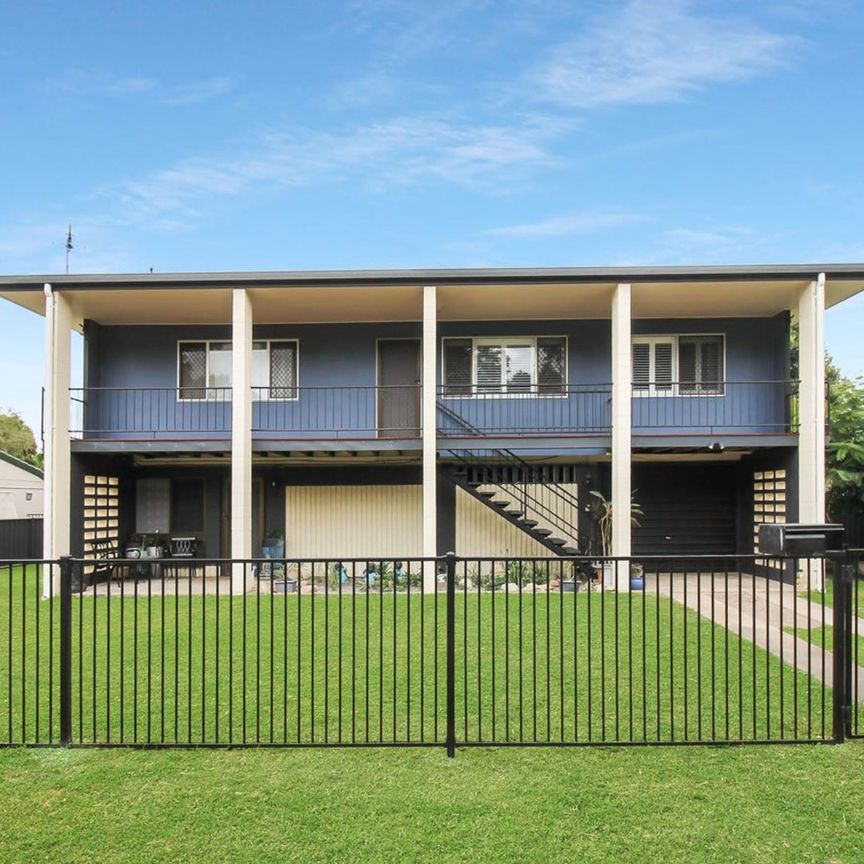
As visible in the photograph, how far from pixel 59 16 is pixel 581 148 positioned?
1287 cm

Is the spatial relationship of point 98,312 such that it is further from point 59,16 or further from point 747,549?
point 747,549

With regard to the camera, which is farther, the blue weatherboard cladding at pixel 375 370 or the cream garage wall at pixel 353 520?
the cream garage wall at pixel 353 520

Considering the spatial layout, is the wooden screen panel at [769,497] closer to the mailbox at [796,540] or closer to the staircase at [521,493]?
the staircase at [521,493]

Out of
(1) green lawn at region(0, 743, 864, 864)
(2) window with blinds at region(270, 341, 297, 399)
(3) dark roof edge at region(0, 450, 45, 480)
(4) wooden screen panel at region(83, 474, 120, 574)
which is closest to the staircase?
(2) window with blinds at region(270, 341, 297, 399)

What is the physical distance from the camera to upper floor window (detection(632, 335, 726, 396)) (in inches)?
623

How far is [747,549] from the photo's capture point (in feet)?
51.8

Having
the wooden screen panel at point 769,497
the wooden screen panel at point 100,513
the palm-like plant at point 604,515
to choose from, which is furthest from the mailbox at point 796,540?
the wooden screen panel at point 100,513

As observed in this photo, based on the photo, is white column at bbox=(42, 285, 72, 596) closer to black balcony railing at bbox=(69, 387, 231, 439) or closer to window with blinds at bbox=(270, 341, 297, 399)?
black balcony railing at bbox=(69, 387, 231, 439)

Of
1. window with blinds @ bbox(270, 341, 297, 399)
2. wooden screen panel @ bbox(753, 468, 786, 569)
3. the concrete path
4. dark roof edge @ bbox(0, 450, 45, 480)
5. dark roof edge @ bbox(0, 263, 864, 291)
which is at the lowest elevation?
the concrete path

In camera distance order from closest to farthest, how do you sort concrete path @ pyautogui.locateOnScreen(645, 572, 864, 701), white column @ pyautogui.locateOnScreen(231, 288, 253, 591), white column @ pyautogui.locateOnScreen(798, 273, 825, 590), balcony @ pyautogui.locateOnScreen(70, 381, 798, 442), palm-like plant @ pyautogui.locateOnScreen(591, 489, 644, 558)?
concrete path @ pyautogui.locateOnScreen(645, 572, 864, 701) < white column @ pyautogui.locateOnScreen(798, 273, 825, 590) < white column @ pyautogui.locateOnScreen(231, 288, 253, 591) < palm-like plant @ pyautogui.locateOnScreen(591, 489, 644, 558) < balcony @ pyautogui.locateOnScreen(70, 381, 798, 442)

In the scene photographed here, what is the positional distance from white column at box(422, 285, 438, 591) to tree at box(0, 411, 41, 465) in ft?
114

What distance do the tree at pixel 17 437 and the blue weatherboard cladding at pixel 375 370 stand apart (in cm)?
2893

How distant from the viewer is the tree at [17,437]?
142 feet

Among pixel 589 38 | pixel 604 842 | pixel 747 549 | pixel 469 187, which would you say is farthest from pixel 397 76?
pixel 604 842
